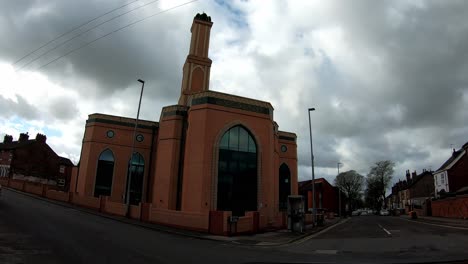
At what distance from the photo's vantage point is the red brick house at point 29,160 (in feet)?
206

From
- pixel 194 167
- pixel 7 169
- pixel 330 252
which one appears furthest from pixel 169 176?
pixel 7 169

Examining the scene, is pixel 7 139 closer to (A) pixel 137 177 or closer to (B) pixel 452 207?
(A) pixel 137 177

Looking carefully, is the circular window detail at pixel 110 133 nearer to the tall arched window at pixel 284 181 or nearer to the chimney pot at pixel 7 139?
the tall arched window at pixel 284 181

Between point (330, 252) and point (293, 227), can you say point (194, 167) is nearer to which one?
point (293, 227)

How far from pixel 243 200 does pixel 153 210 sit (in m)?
7.65

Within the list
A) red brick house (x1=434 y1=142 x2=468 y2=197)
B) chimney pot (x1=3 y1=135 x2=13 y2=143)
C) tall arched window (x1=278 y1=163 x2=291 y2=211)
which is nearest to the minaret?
tall arched window (x1=278 y1=163 x2=291 y2=211)

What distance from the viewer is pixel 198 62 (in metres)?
40.8

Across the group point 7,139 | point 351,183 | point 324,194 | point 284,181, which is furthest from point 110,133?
point 351,183

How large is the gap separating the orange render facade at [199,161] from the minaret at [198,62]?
0.11 m

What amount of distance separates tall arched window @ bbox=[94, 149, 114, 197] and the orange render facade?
105 millimetres

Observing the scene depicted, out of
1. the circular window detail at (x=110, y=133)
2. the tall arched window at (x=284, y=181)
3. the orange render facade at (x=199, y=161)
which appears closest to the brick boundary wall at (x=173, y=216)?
the orange render facade at (x=199, y=161)

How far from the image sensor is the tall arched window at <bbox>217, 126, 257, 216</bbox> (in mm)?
29453

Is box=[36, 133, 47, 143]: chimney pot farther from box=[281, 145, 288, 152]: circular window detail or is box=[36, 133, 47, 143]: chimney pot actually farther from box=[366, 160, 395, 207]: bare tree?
box=[366, 160, 395, 207]: bare tree

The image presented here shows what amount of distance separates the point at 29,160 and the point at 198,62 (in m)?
41.8
